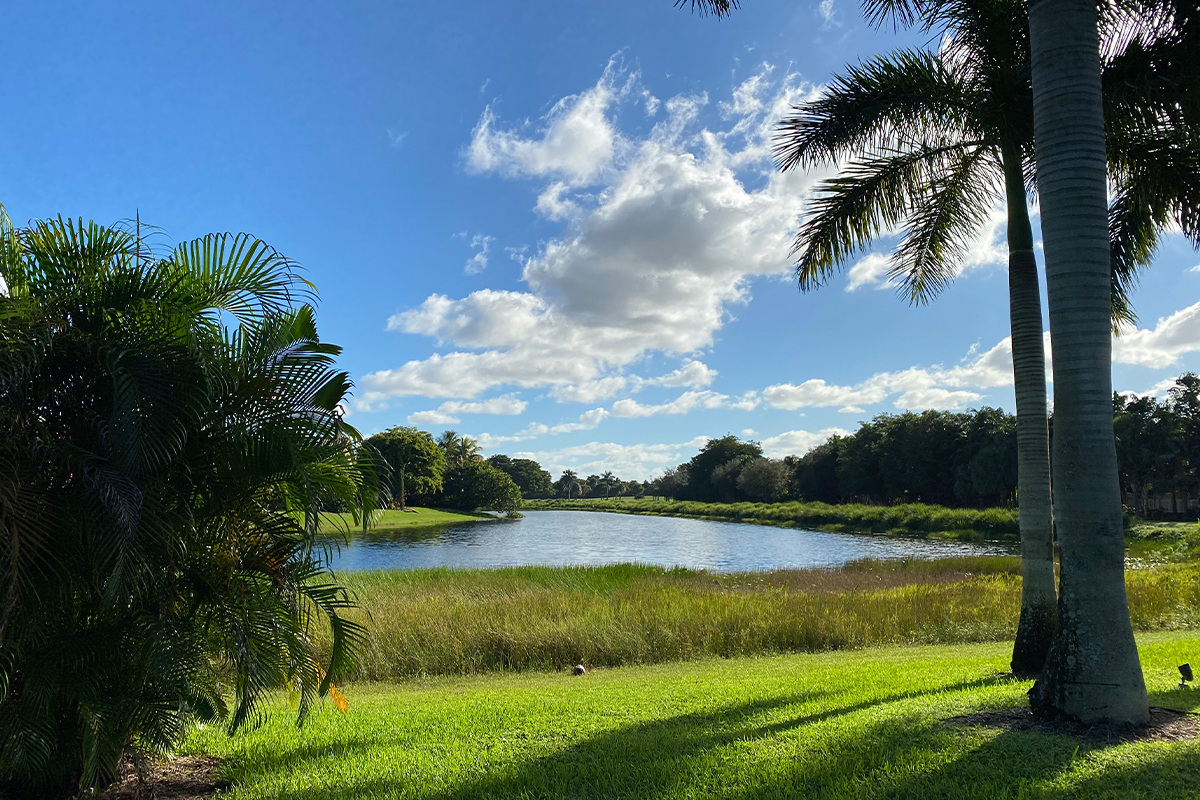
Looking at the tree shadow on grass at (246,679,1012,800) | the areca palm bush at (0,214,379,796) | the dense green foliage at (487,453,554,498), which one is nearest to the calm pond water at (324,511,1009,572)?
the tree shadow on grass at (246,679,1012,800)

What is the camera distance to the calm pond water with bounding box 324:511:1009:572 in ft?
108

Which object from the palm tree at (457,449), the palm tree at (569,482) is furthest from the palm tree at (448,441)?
the palm tree at (569,482)

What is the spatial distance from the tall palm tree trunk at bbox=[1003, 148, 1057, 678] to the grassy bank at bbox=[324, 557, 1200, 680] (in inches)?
184

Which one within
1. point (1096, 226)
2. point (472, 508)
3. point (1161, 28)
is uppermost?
point (1161, 28)

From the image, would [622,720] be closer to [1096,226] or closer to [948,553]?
[1096,226]

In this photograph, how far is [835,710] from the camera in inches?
232

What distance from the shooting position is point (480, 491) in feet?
286

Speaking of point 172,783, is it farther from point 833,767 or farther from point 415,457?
point 415,457

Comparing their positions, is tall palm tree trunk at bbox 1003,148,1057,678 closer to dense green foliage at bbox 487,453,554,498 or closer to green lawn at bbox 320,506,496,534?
green lawn at bbox 320,506,496,534

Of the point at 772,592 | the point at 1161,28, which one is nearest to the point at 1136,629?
the point at 772,592

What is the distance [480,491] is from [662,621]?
254ft

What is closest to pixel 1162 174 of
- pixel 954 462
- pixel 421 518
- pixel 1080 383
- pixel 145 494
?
pixel 1080 383

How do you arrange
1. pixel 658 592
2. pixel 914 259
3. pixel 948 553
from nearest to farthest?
1. pixel 914 259
2. pixel 658 592
3. pixel 948 553

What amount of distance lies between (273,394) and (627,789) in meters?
3.62
